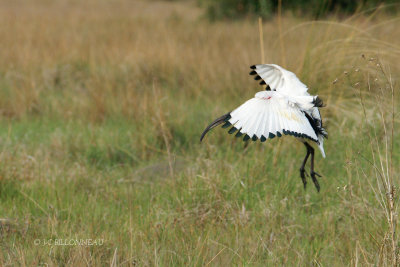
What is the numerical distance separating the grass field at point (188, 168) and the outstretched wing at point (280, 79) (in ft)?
0.80

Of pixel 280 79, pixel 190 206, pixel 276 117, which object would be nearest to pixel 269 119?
pixel 276 117

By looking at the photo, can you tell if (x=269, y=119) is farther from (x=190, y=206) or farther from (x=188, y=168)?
(x=188, y=168)

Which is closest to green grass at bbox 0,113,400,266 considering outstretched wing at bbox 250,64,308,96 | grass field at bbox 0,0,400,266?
grass field at bbox 0,0,400,266

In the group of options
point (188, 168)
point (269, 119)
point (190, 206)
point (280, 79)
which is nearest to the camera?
point (269, 119)

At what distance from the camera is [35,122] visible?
5039mm

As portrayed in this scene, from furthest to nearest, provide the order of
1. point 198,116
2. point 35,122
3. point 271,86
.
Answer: point 35,122 < point 198,116 < point 271,86

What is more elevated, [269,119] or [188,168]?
[269,119]

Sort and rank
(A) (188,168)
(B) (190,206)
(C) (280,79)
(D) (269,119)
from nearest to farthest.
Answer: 1. (D) (269,119)
2. (C) (280,79)
3. (B) (190,206)
4. (A) (188,168)

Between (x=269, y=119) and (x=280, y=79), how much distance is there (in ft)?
1.30

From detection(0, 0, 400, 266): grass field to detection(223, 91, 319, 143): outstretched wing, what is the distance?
0.95 feet

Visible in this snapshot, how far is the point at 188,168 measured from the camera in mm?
3424

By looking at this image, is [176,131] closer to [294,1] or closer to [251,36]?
[251,36]

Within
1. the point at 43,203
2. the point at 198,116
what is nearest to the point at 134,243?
the point at 43,203

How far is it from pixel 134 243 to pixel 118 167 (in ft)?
4.82
